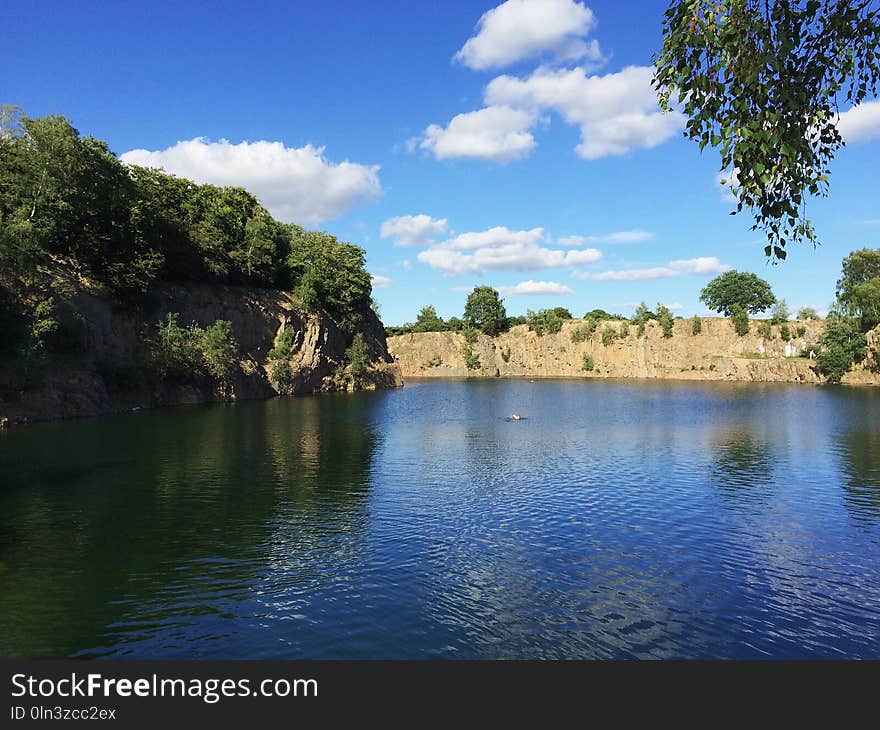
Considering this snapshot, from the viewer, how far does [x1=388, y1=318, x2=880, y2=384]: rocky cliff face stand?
12156 cm

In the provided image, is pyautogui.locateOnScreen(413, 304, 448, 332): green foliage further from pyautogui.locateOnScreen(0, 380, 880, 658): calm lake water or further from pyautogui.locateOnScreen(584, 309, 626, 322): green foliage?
pyautogui.locateOnScreen(0, 380, 880, 658): calm lake water

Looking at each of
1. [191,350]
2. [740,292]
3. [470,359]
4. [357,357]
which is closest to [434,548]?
[191,350]

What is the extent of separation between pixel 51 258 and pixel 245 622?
5805 cm

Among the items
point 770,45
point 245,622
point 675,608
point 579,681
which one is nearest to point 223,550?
point 245,622

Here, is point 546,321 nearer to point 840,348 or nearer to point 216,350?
point 840,348

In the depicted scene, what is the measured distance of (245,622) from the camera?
1385cm

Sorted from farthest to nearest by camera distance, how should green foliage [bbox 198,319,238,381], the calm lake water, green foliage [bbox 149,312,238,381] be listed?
green foliage [bbox 198,319,238,381] < green foliage [bbox 149,312,238,381] < the calm lake water

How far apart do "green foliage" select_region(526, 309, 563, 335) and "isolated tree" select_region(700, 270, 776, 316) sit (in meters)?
45.3

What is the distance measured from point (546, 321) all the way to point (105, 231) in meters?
111

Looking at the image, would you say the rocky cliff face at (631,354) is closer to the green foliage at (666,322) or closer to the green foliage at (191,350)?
the green foliage at (666,322)

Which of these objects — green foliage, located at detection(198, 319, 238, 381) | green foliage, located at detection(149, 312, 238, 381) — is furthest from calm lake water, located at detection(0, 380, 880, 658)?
green foliage, located at detection(198, 319, 238, 381)

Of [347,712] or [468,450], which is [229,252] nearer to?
[468,450]

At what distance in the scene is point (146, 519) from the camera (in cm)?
2208

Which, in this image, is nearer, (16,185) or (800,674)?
(800,674)
